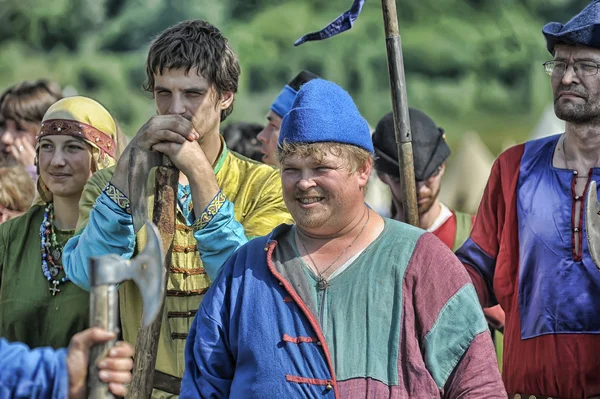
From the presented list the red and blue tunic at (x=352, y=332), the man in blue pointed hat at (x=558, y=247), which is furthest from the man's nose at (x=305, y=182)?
the man in blue pointed hat at (x=558, y=247)

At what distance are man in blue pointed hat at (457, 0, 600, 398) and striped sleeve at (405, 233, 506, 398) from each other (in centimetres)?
81

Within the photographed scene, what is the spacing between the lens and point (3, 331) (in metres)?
4.82

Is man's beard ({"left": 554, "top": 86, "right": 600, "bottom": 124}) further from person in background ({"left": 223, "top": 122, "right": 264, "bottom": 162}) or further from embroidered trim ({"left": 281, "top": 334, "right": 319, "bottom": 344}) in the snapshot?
person in background ({"left": 223, "top": 122, "right": 264, "bottom": 162})

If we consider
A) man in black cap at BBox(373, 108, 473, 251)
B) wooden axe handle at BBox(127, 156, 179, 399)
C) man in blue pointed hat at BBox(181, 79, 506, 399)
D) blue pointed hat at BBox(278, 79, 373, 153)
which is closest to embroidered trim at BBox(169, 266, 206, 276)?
wooden axe handle at BBox(127, 156, 179, 399)

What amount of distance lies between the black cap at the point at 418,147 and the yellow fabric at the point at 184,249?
1759 millimetres

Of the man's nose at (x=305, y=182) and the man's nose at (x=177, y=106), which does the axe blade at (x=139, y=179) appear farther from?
the man's nose at (x=305, y=182)

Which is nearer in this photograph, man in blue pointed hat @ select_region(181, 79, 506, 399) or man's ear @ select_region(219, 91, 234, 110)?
man in blue pointed hat @ select_region(181, 79, 506, 399)

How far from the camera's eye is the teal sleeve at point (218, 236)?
13.8 feet

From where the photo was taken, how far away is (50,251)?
4883 millimetres

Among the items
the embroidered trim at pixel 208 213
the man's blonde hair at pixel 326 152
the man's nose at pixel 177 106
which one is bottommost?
the embroidered trim at pixel 208 213

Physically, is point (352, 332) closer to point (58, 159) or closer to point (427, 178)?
point (58, 159)

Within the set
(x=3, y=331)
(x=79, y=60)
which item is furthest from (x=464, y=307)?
(x=79, y=60)

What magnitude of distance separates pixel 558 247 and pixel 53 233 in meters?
2.09

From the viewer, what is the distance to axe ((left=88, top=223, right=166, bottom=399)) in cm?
307
